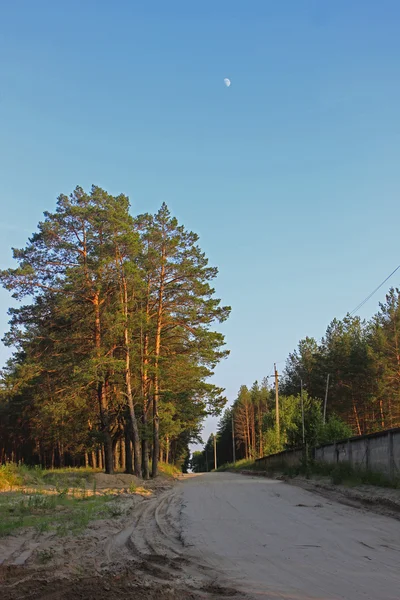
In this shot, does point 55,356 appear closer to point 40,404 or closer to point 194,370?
point 40,404

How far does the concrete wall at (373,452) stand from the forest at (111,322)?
12.7m

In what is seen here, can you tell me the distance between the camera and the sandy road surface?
19.9 ft

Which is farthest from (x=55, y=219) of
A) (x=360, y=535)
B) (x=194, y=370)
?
(x=360, y=535)

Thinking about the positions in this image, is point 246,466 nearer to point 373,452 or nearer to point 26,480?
point 26,480

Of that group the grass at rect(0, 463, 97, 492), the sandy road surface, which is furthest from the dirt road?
the grass at rect(0, 463, 97, 492)

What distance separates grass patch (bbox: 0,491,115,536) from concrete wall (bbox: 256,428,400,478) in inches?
379

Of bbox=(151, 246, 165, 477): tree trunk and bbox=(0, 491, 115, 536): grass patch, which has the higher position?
bbox=(151, 246, 165, 477): tree trunk

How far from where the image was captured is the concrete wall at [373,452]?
58.7 feet

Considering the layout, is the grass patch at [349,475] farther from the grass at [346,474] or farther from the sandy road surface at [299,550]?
the sandy road surface at [299,550]

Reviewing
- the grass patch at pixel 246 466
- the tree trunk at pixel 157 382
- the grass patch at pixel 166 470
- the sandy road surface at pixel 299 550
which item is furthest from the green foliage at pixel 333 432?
the grass patch at pixel 246 466

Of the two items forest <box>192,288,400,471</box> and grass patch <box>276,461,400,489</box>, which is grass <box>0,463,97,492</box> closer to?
grass patch <box>276,461,400,489</box>

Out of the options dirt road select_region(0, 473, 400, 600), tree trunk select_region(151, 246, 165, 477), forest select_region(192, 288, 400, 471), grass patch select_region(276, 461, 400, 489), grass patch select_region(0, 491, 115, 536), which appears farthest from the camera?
forest select_region(192, 288, 400, 471)

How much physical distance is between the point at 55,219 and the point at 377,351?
32733mm

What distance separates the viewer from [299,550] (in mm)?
8258
